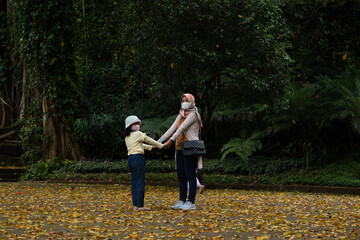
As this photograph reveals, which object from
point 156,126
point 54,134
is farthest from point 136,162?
point 54,134

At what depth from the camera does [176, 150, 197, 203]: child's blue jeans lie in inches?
346

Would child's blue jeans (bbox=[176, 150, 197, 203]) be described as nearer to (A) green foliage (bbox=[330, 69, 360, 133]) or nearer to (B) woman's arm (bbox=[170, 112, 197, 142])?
(B) woman's arm (bbox=[170, 112, 197, 142])

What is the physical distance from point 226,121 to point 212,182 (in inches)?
186

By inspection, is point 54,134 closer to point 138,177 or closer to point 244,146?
point 244,146

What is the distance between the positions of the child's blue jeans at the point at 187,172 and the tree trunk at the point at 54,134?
30.1 feet

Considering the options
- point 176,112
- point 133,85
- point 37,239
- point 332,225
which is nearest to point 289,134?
point 176,112

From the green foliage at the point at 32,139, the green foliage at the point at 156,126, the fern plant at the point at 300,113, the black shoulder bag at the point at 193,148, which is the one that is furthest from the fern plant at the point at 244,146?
the green foliage at the point at 32,139

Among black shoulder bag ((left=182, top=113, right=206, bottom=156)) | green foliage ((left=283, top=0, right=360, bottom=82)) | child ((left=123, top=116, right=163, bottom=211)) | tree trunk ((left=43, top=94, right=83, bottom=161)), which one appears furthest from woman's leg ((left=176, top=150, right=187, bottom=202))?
green foliage ((left=283, top=0, right=360, bottom=82))

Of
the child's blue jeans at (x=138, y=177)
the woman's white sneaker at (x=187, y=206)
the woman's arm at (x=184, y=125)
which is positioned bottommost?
the woman's white sneaker at (x=187, y=206)

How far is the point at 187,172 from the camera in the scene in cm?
880

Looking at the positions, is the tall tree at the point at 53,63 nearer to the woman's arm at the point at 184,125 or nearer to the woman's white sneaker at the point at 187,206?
the woman's arm at the point at 184,125

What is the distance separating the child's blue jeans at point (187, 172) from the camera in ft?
28.9

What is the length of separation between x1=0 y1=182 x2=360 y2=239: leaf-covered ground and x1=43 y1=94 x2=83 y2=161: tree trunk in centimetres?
507

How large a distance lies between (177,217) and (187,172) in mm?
923
